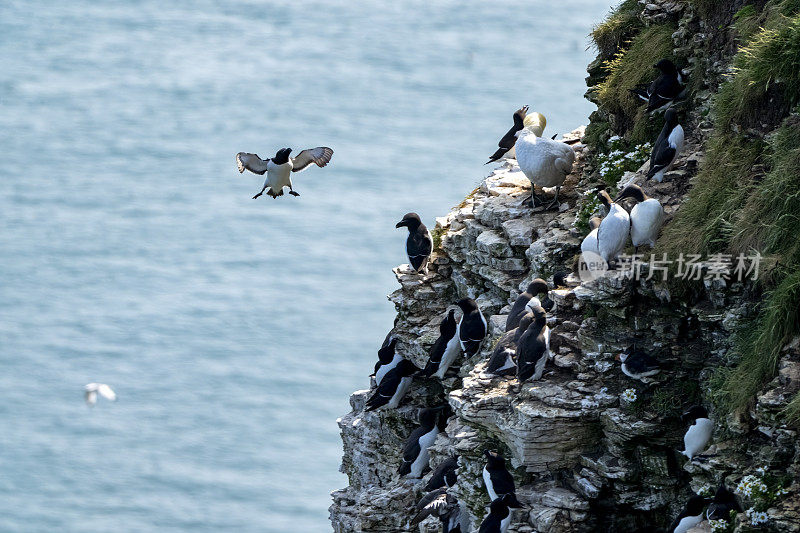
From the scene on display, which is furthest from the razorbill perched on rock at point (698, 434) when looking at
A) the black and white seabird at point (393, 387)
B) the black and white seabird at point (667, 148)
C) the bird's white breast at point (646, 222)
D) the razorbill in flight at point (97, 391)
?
the razorbill in flight at point (97, 391)

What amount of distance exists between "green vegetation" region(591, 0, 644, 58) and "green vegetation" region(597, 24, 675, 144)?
407 mm

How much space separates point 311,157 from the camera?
1509 centimetres

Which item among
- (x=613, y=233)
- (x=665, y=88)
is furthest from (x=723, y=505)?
(x=665, y=88)

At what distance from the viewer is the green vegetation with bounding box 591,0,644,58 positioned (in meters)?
15.7

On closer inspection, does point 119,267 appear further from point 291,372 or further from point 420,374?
point 420,374

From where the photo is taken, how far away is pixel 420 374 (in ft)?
51.3

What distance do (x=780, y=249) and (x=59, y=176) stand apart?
96352mm

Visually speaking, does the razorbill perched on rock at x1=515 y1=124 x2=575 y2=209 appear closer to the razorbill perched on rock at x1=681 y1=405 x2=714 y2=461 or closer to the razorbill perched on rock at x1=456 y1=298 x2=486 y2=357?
the razorbill perched on rock at x1=456 y1=298 x2=486 y2=357

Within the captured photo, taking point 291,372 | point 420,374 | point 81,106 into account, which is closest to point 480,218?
point 420,374

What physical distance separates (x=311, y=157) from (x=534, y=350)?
5.00 meters

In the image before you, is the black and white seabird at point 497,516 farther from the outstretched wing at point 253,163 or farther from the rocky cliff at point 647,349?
the outstretched wing at point 253,163

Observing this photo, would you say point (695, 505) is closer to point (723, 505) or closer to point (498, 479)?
point (723, 505)

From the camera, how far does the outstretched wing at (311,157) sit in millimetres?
14766

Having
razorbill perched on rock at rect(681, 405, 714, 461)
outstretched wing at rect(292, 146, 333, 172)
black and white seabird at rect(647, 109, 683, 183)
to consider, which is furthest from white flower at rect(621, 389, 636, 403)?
outstretched wing at rect(292, 146, 333, 172)
